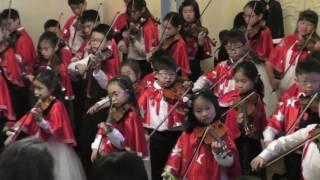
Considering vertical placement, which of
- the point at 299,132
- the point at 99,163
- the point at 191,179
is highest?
the point at 99,163

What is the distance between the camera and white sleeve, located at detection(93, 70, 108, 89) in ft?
14.3

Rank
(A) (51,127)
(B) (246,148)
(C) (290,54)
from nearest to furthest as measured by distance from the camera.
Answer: (B) (246,148)
(A) (51,127)
(C) (290,54)

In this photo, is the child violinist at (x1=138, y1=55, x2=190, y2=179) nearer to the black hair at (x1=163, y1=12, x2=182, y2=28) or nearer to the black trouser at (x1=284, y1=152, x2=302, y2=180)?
the black trouser at (x1=284, y1=152, x2=302, y2=180)

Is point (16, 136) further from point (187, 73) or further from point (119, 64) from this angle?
point (187, 73)

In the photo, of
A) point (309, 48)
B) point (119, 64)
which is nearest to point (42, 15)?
point (119, 64)

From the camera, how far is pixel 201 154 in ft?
9.95

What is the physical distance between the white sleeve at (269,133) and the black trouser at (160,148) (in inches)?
28.5

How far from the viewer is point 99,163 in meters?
1.73

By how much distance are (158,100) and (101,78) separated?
789 millimetres

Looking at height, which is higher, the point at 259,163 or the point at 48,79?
the point at 48,79

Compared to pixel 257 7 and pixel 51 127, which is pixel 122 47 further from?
pixel 51 127

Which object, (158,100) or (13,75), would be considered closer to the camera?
(158,100)

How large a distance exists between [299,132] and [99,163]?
4.62 ft

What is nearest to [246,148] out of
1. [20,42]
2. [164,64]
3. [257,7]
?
[164,64]
